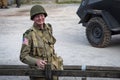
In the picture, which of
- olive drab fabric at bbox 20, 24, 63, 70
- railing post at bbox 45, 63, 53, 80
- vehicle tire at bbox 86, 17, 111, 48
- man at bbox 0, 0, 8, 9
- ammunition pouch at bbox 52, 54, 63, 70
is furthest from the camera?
man at bbox 0, 0, 8, 9

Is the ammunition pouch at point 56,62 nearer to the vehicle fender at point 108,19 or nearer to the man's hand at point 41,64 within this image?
the man's hand at point 41,64

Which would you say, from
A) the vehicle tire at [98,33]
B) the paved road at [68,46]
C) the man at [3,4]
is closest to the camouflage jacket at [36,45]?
the paved road at [68,46]

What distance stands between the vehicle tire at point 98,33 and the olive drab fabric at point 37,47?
558 centimetres

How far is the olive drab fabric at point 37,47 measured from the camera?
12.2ft

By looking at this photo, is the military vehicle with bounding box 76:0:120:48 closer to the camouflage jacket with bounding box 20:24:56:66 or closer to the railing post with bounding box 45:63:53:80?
the camouflage jacket with bounding box 20:24:56:66

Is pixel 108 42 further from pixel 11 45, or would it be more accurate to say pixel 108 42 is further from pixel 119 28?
pixel 11 45

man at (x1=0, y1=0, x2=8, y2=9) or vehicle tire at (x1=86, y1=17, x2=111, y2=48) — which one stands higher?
vehicle tire at (x1=86, y1=17, x2=111, y2=48)

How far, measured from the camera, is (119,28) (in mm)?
9062

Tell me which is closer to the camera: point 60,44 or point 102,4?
point 102,4

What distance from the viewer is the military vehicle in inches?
359

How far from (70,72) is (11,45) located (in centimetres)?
655

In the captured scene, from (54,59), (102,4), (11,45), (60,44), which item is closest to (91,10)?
(102,4)

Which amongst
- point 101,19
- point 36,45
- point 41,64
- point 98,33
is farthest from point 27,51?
point 98,33

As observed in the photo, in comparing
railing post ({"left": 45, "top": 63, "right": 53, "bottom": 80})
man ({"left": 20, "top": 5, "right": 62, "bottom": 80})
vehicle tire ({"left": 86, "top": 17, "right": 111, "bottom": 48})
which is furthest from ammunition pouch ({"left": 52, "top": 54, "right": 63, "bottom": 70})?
vehicle tire ({"left": 86, "top": 17, "right": 111, "bottom": 48})
